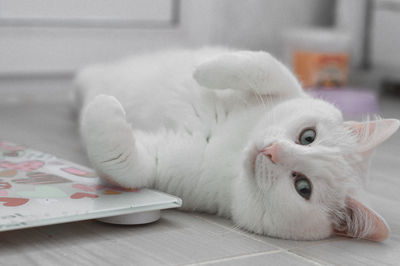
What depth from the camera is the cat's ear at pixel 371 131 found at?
1.10 meters

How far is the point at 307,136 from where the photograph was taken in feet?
3.64

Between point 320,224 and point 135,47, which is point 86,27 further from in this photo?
point 320,224

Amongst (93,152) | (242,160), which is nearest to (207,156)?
(242,160)

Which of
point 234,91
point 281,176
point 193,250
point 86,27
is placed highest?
point 86,27

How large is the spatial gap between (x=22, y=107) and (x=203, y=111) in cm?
127

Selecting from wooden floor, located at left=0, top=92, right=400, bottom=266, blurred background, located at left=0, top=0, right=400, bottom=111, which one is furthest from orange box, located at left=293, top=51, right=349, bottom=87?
wooden floor, located at left=0, top=92, right=400, bottom=266

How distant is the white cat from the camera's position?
106 centimetres

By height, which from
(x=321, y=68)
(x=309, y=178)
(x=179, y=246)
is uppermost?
(x=321, y=68)

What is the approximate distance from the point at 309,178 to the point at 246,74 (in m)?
0.29

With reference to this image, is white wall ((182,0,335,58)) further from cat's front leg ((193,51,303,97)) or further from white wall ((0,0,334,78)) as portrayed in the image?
cat's front leg ((193,51,303,97))

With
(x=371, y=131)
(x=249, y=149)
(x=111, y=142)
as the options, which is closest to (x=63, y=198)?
(x=111, y=142)

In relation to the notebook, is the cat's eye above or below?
above

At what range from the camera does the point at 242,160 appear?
43.8 inches

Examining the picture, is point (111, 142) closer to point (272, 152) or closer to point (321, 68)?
point (272, 152)
